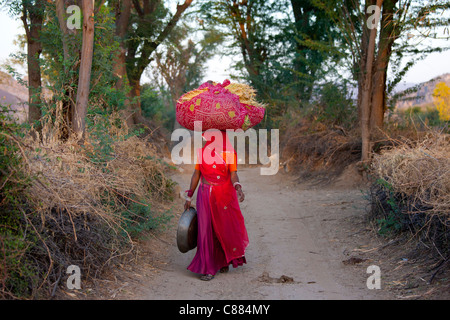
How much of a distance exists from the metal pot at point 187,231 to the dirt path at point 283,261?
0.37 m

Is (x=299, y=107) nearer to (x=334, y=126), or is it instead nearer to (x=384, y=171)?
(x=334, y=126)

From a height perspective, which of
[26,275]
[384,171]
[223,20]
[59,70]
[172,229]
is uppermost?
[223,20]

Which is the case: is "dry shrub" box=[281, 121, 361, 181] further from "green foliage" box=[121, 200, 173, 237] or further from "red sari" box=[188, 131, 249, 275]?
"red sari" box=[188, 131, 249, 275]

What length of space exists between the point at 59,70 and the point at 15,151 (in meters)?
4.63

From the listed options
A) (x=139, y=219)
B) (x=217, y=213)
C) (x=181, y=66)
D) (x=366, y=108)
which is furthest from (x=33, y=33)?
(x=181, y=66)

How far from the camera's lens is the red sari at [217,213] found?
213 inches

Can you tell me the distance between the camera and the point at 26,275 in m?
3.83

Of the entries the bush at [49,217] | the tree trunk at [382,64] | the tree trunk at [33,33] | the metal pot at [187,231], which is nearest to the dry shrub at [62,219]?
the bush at [49,217]

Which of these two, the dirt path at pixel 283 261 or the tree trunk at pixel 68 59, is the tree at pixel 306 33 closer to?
the dirt path at pixel 283 261

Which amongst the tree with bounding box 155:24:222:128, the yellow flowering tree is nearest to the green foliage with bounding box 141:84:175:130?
the tree with bounding box 155:24:222:128

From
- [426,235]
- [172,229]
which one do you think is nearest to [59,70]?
[172,229]

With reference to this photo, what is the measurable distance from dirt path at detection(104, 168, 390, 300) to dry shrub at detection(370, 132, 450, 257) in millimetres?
674

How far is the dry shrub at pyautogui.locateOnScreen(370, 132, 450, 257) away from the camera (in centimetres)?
488
